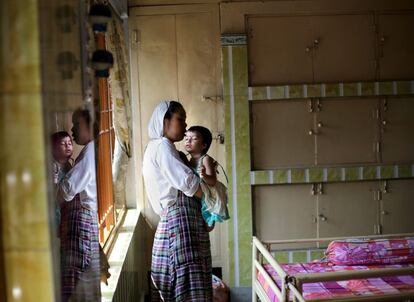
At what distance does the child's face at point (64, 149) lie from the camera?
1414 millimetres

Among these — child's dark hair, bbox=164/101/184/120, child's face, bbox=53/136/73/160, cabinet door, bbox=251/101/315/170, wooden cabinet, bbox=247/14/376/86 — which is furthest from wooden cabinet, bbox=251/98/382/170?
child's face, bbox=53/136/73/160

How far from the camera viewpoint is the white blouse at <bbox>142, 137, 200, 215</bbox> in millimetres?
2725

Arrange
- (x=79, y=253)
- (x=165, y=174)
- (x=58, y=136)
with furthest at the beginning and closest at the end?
(x=165, y=174) → (x=79, y=253) → (x=58, y=136)

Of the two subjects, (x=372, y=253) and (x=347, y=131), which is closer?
(x=372, y=253)

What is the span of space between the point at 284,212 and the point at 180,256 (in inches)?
60.9

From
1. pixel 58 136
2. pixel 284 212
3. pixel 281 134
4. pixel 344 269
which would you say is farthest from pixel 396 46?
pixel 58 136

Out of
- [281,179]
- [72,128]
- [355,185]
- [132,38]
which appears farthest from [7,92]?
[355,185]

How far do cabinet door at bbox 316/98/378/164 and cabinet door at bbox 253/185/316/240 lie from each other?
0.34 metres

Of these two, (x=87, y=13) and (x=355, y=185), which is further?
(x=355, y=185)

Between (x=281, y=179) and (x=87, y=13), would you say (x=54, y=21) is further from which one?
(x=281, y=179)

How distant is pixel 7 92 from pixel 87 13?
46 cm

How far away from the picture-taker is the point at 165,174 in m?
2.76

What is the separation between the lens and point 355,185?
4.14m

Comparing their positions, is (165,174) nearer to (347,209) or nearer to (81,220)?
(81,220)
